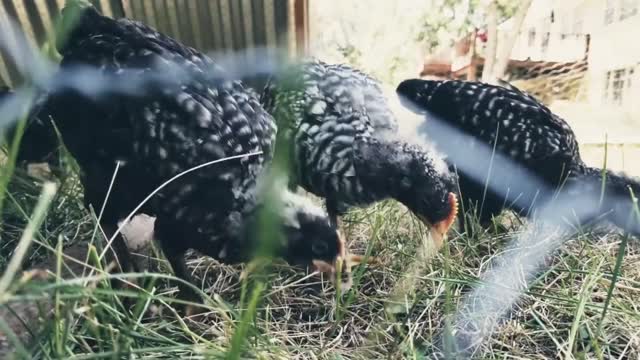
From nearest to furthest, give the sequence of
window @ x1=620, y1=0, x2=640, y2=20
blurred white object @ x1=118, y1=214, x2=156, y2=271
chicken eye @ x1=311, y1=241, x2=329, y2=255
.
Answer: chicken eye @ x1=311, y1=241, x2=329, y2=255 → blurred white object @ x1=118, y1=214, x2=156, y2=271 → window @ x1=620, y1=0, x2=640, y2=20

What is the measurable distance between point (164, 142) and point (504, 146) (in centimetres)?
77

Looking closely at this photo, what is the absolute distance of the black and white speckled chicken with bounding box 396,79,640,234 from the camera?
130 cm

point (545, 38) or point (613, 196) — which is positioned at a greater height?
point (545, 38)

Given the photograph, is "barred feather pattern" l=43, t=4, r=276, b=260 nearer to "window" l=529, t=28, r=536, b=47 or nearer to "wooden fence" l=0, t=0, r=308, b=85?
"wooden fence" l=0, t=0, r=308, b=85

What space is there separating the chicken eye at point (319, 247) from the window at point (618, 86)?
83 centimetres

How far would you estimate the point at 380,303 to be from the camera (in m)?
1.15

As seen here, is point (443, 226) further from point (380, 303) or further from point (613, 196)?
point (613, 196)

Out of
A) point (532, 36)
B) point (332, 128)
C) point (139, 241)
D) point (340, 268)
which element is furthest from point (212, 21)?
point (532, 36)

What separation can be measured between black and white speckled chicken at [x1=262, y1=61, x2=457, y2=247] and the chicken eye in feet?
0.49

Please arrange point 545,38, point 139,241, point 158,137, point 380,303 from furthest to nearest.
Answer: point 545,38, point 139,241, point 380,303, point 158,137

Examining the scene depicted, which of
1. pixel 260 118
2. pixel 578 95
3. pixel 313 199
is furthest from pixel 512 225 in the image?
pixel 260 118

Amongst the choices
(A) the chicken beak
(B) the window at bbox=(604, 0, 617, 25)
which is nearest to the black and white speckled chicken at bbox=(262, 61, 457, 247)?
(A) the chicken beak

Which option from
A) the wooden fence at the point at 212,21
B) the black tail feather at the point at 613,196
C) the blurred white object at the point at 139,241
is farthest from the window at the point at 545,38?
the blurred white object at the point at 139,241

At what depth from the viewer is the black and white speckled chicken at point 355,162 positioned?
1.23 m
